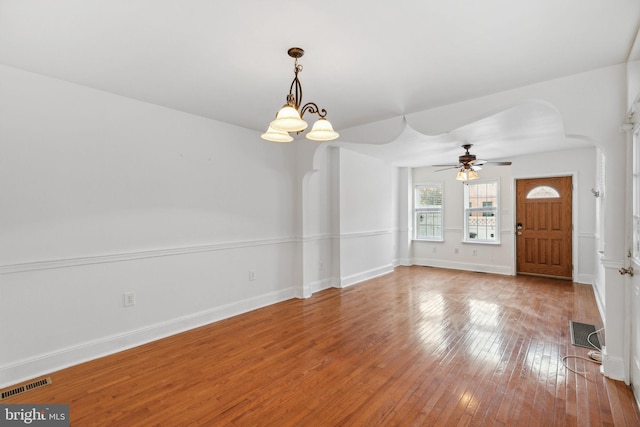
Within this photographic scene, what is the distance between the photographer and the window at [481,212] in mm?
6996

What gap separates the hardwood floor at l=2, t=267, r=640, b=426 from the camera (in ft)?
6.94

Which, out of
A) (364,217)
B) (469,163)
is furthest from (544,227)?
Answer: (364,217)

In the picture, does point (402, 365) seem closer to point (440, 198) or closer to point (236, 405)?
point (236, 405)

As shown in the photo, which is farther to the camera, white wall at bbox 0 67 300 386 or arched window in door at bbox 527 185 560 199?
arched window in door at bbox 527 185 560 199

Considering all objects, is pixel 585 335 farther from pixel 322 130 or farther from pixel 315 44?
pixel 315 44

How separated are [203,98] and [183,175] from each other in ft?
3.09

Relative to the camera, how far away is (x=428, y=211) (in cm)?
802

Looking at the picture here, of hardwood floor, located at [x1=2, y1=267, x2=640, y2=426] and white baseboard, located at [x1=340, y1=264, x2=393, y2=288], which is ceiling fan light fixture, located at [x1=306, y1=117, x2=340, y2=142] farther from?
white baseboard, located at [x1=340, y1=264, x2=393, y2=288]

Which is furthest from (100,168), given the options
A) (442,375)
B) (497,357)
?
(497,357)

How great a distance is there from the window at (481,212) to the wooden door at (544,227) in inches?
18.0

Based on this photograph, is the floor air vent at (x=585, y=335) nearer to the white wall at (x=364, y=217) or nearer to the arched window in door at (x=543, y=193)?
the white wall at (x=364, y=217)

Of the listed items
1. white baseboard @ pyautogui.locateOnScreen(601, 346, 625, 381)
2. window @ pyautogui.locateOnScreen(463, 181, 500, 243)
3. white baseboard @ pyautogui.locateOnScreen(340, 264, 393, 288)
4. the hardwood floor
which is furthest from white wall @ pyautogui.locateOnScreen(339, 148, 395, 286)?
white baseboard @ pyautogui.locateOnScreen(601, 346, 625, 381)

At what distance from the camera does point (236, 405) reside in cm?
223

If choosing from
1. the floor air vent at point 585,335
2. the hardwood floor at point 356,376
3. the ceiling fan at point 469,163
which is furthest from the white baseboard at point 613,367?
the ceiling fan at point 469,163
